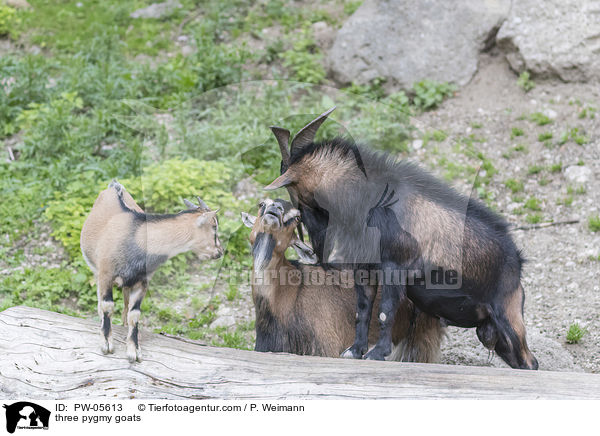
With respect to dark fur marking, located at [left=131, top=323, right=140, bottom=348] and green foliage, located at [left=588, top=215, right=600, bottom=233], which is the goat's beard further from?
green foliage, located at [left=588, top=215, right=600, bottom=233]

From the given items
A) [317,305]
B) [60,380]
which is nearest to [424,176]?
[317,305]

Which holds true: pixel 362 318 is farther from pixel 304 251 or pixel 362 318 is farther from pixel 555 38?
pixel 555 38

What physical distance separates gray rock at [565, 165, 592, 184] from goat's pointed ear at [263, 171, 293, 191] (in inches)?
194

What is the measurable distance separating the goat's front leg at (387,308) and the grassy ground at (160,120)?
4.18 ft

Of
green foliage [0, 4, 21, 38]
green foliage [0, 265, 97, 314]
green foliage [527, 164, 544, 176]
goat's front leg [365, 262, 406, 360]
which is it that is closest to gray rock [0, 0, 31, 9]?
green foliage [0, 4, 21, 38]

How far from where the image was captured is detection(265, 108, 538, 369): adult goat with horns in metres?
5.25

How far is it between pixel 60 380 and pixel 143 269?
100 cm

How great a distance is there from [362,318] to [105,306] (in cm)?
184

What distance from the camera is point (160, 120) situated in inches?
298

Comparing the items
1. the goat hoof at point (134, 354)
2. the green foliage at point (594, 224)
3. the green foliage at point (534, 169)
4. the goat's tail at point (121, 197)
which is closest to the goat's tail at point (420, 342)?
the goat hoof at point (134, 354)

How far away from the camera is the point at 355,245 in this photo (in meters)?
5.27

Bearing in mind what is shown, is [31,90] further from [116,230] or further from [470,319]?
[470,319]

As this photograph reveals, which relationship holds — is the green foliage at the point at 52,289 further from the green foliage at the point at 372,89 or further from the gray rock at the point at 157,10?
the gray rock at the point at 157,10
